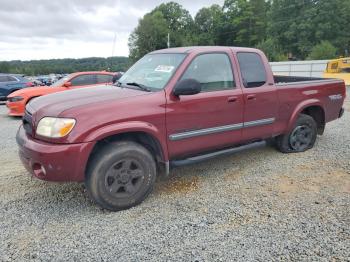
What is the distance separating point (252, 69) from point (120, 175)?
2523 mm

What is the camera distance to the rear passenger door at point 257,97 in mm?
4555

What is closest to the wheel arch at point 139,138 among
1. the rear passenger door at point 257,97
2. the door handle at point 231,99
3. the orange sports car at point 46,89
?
the door handle at point 231,99

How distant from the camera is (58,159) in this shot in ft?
10.6

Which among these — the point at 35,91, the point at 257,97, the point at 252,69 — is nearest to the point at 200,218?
the point at 257,97

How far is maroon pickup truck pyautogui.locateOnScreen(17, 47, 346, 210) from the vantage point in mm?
3334

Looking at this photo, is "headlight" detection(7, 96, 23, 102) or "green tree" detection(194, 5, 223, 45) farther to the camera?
"green tree" detection(194, 5, 223, 45)

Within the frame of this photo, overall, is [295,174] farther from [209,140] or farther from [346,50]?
[346,50]

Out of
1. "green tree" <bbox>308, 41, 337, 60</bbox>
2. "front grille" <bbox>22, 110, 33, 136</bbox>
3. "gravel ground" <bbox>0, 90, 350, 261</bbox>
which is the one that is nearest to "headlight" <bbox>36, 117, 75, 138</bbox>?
"front grille" <bbox>22, 110, 33, 136</bbox>

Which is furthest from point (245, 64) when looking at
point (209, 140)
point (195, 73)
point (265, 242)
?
point (265, 242)

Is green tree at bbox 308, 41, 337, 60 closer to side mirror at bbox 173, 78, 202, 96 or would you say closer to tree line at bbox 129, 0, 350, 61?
tree line at bbox 129, 0, 350, 61

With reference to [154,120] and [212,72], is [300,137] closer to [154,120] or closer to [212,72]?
[212,72]

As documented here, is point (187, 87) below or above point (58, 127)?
above

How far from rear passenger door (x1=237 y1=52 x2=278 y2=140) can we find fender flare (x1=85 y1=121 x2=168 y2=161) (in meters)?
1.39

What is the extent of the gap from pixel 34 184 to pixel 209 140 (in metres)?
2.47
